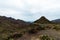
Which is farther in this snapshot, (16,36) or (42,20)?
(42,20)

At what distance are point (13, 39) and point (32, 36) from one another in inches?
167

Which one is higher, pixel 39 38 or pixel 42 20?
pixel 42 20

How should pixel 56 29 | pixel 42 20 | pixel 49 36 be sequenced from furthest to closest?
1. pixel 42 20
2. pixel 56 29
3. pixel 49 36

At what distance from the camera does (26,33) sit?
Answer: 146 ft

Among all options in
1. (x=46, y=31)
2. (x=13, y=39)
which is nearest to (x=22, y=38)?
(x=13, y=39)

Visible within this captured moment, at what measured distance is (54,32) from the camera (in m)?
43.2

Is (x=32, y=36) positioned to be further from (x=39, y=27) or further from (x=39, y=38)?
(x=39, y=27)

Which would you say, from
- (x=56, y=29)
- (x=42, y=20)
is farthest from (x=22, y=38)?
(x=42, y=20)

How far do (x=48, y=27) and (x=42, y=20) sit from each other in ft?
54.9

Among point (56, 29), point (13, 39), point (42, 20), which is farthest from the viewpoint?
point (42, 20)

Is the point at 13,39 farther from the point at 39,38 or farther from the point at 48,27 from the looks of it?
the point at 48,27

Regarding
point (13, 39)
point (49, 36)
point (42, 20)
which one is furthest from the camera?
point (42, 20)

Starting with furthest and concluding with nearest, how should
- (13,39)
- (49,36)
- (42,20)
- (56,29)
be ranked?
1. (42,20)
2. (56,29)
3. (13,39)
4. (49,36)

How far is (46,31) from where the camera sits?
43281 mm
